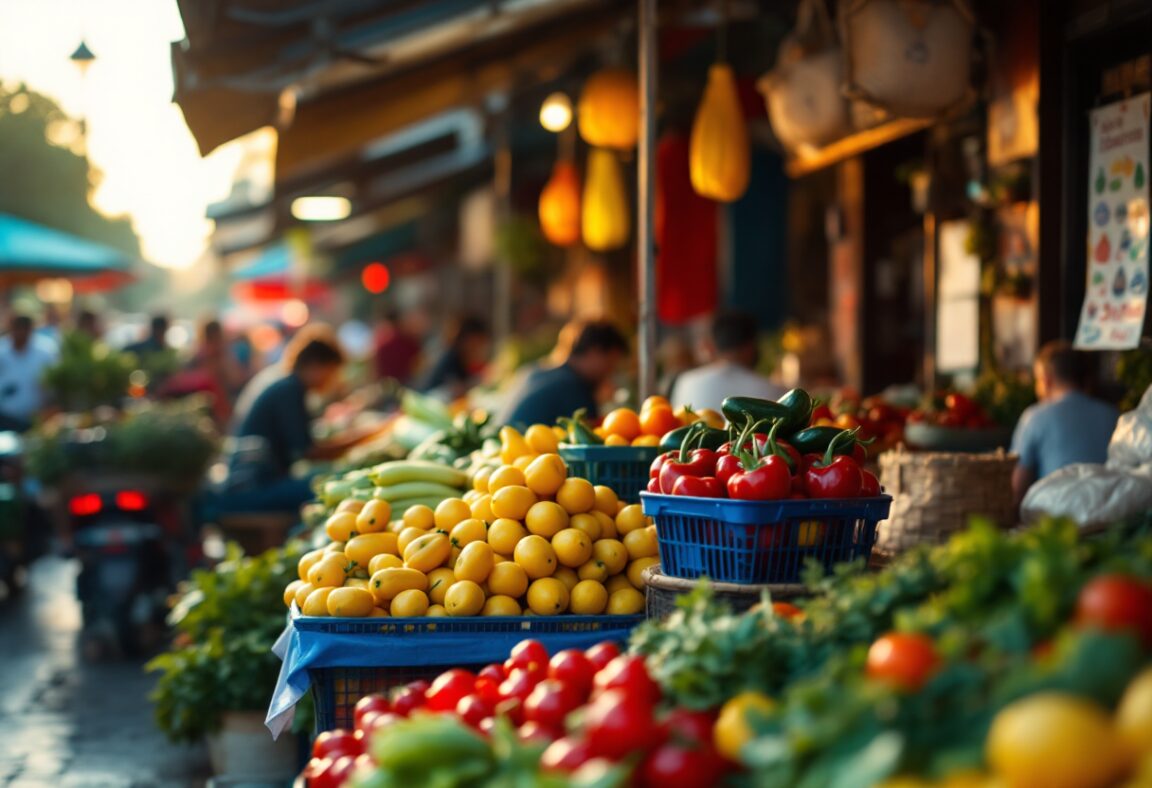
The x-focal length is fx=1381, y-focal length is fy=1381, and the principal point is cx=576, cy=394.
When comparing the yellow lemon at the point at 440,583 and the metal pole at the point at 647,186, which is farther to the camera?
the metal pole at the point at 647,186

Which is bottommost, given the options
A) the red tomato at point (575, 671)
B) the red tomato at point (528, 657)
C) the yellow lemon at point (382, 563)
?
the red tomato at point (528, 657)

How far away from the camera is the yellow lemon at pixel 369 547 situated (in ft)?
14.9

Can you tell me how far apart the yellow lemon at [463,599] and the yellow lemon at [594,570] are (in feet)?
1.15

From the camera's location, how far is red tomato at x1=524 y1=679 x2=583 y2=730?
8.99 ft

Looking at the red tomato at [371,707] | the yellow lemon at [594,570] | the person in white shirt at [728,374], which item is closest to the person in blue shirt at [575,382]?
the person in white shirt at [728,374]

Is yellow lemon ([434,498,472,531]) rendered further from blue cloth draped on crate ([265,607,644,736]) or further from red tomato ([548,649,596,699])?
red tomato ([548,649,596,699])

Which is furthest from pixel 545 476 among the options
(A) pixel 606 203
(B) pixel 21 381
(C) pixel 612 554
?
(B) pixel 21 381

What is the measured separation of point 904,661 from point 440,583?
2312mm

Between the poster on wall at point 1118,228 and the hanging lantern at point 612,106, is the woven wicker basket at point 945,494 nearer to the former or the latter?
the poster on wall at point 1118,228

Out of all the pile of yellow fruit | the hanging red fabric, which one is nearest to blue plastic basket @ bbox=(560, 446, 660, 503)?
the pile of yellow fruit

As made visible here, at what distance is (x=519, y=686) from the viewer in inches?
119

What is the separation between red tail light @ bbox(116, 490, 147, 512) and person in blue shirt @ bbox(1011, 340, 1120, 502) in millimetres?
5303

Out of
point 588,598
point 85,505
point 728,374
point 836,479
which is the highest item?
point 728,374

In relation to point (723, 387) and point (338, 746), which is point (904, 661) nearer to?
point (338, 746)
